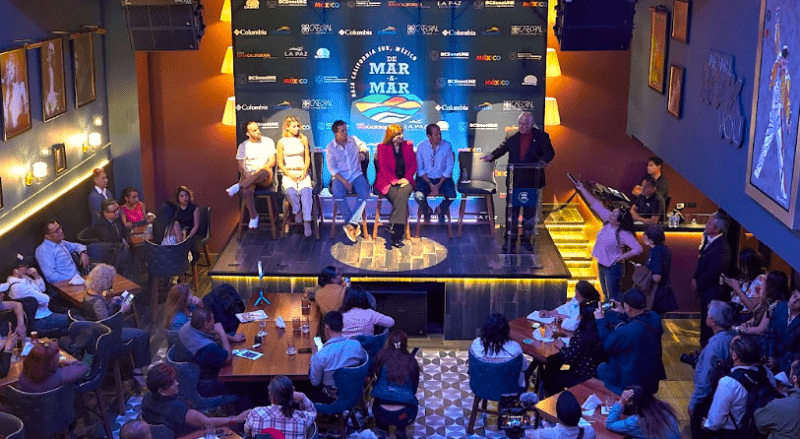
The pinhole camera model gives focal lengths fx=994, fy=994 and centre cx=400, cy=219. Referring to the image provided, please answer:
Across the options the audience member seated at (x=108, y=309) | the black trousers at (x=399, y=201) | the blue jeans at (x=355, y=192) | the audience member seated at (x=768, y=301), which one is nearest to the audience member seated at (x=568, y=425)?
the audience member seated at (x=768, y=301)

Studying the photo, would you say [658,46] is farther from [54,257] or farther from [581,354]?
[54,257]

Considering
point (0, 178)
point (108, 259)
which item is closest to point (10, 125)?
point (0, 178)

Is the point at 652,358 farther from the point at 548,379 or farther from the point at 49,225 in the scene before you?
the point at 49,225

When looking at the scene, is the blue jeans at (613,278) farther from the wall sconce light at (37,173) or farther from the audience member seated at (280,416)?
the wall sconce light at (37,173)

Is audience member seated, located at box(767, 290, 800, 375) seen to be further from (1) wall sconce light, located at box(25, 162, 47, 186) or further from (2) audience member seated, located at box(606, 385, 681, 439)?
(1) wall sconce light, located at box(25, 162, 47, 186)

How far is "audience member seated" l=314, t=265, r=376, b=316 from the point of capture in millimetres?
9203

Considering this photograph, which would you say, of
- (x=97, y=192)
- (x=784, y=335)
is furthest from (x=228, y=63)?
(x=784, y=335)

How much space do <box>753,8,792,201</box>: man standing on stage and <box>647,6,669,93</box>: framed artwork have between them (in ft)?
12.1

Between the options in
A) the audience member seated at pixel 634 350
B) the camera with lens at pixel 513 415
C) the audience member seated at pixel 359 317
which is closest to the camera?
the audience member seated at pixel 634 350

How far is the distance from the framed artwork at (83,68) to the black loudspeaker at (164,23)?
5.31 ft

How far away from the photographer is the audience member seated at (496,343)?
8.11m

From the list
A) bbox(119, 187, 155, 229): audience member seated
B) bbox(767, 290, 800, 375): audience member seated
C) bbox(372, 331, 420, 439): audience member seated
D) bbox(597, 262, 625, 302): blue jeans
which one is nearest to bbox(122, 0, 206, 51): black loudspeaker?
bbox(119, 187, 155, 229): audience member seated

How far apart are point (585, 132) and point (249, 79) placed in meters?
4.62

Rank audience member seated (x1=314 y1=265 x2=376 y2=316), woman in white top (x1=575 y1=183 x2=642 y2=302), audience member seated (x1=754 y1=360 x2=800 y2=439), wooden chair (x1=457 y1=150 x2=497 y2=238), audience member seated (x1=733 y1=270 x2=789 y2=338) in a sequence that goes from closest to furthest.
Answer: audience member seated (x1=754 y1=360 x2=800 y2=439) → audience member seated (x1=733 y1=270 x2=789 y2=338) → audience member seated (x1=314 y1=265 x2=376 y2=316) → woman in white top (x1=575 y1=183 x2=642 y2=302) → wooden chair (x1=457 y1=150 x2=497 y2=238)
